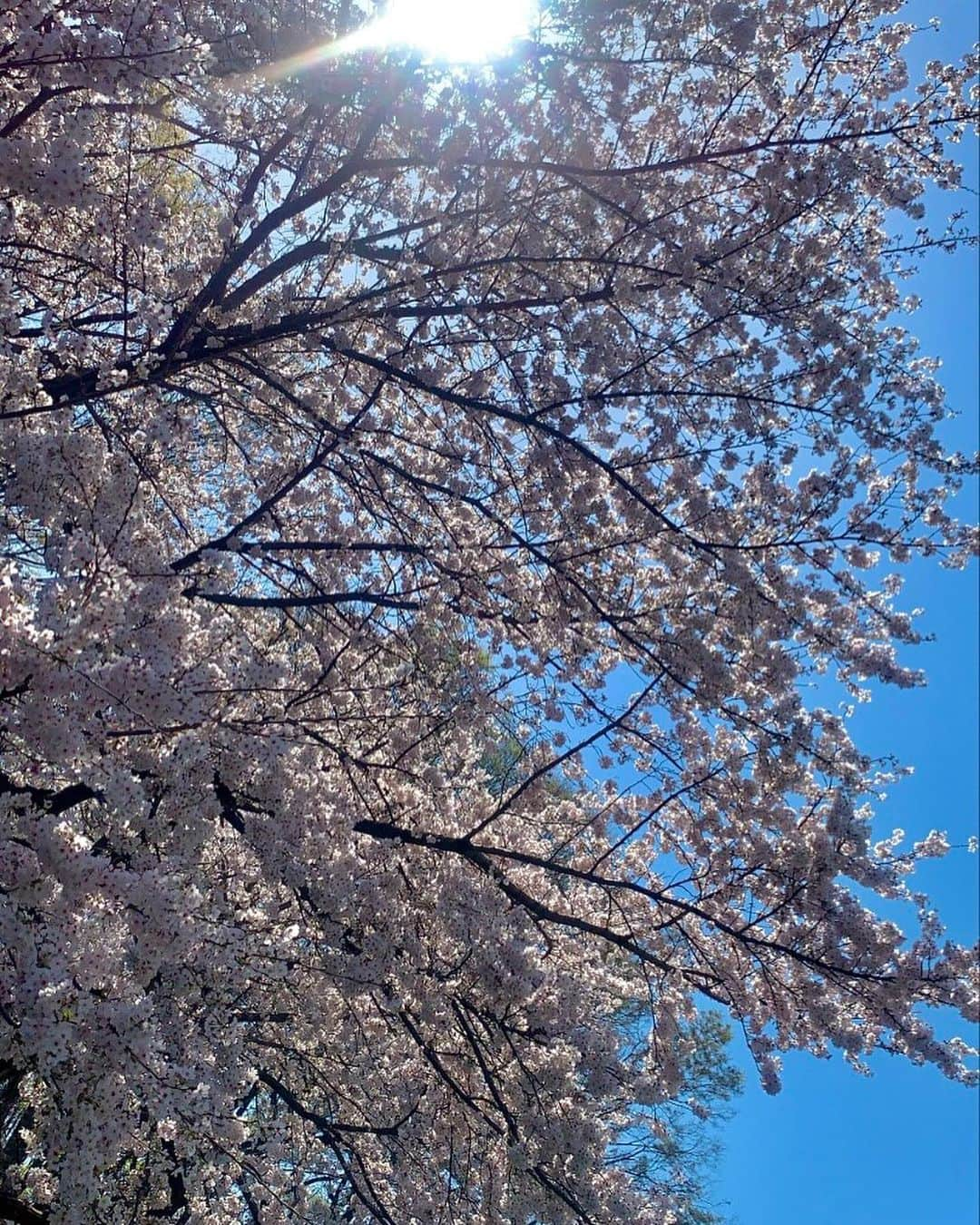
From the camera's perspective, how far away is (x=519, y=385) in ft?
18.1

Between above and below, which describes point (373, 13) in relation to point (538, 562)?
above

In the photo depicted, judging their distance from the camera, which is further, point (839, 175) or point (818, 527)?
point (818, 527)

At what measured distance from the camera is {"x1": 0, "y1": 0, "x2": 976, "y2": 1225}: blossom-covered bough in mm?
4594

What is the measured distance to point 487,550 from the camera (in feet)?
19.3

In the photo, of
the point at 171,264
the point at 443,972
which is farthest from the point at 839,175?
the point at 443,972

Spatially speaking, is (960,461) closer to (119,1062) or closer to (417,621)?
(417,621)

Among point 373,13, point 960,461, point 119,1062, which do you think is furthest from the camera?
point 960,461

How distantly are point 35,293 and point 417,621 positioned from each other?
9.32 feet

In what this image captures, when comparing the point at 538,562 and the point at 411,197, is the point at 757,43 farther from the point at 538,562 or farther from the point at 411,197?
the point at 538,562

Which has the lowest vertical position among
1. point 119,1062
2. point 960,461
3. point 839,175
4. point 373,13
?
point 119,1062

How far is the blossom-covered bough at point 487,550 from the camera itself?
4.59m

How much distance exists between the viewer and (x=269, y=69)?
188 inches

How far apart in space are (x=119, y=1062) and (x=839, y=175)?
192 inches

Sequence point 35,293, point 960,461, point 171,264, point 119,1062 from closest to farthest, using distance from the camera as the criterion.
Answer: point 119,1062 < point 960,461 < point 35,293 < point 171,264
